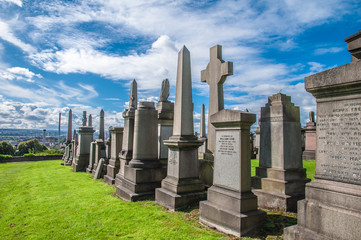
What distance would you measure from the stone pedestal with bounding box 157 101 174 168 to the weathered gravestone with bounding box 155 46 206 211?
1616 mm

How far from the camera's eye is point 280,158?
5.79 m

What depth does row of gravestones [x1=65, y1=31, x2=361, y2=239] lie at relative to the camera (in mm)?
3139

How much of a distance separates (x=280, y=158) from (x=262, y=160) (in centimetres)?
56

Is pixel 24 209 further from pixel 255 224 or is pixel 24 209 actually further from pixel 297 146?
pixel 297 146

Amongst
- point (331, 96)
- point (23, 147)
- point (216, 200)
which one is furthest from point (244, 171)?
point (23, 147)

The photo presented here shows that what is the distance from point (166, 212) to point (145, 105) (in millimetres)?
3747

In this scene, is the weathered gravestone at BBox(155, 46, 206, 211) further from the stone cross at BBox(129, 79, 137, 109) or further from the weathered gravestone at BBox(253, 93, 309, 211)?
the stone cross at BBox(129, 79, 137, 109)

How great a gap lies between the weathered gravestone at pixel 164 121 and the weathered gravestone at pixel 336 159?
17.1 feet

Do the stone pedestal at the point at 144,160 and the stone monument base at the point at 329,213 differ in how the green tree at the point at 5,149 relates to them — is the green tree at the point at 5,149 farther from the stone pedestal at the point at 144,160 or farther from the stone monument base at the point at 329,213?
the stone monument base at the point at 329,213

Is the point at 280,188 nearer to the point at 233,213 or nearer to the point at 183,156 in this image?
the point at 233,213

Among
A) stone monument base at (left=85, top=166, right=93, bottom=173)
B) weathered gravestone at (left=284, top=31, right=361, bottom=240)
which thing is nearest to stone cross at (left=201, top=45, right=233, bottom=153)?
weathered gravestone at (left=284, top=31, right=361, bottom=240)

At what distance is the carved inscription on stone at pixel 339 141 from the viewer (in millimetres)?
3072

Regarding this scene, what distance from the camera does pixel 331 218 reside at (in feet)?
10.3

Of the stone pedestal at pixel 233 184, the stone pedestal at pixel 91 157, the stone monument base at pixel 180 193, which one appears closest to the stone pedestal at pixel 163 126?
the stone monument base at pixel 180 193
